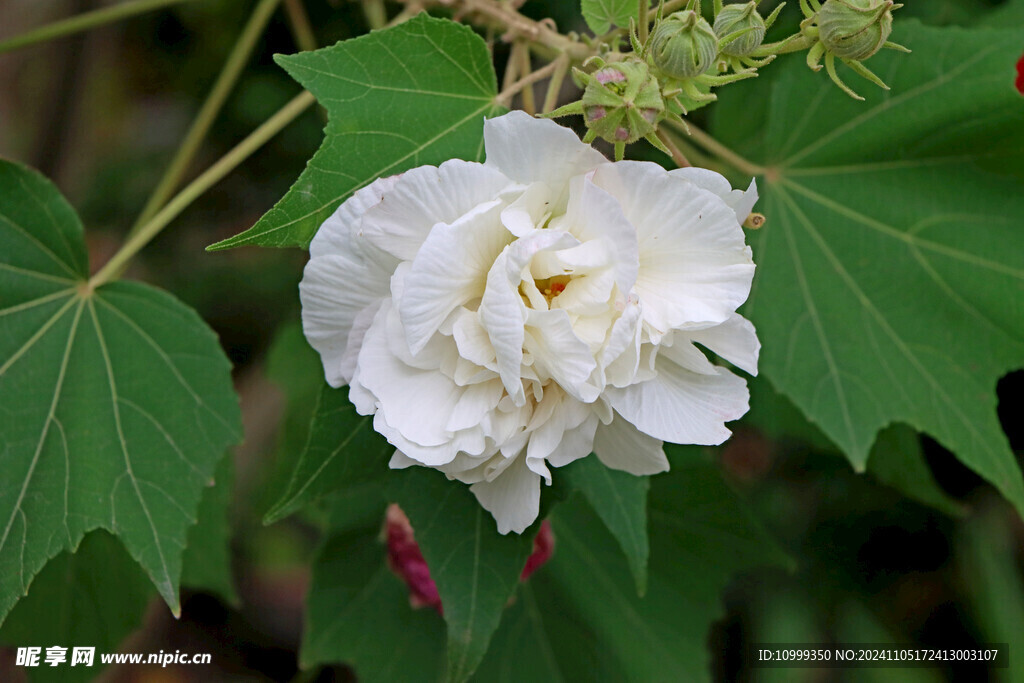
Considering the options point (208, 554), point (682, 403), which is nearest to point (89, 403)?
point (208, 554)

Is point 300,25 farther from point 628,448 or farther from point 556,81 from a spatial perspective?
point 628,448

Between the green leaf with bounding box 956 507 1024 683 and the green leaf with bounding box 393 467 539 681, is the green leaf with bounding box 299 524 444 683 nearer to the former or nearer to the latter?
the green leaf with bounding box 393 467 539 681

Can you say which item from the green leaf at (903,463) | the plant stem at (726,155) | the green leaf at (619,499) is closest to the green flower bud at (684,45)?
the plant stem at (726,155)

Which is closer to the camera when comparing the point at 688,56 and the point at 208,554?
the point at 688,56

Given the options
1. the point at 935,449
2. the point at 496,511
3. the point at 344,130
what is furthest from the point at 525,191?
the point at 935,449

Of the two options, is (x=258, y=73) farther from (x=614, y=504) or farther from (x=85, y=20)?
(x=614, y=504)

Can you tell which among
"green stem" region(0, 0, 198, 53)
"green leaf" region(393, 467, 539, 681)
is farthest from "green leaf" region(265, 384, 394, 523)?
"green stem" region(0, 0, 198, 53)

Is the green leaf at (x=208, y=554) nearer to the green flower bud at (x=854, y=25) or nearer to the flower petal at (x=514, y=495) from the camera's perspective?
the flower petal at (x=514, y=495)
